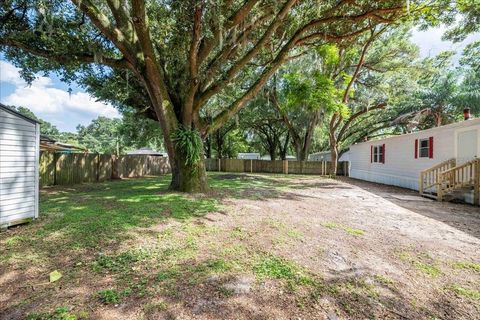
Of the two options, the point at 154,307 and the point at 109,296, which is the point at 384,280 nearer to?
the point at 154,307

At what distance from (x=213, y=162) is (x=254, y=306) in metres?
18.2

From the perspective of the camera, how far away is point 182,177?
6.80m

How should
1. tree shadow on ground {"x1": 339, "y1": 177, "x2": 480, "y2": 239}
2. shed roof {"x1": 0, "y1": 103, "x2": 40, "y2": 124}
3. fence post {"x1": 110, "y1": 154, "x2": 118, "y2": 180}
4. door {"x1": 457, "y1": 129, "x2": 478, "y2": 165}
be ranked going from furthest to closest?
fence post {"x1": 110, "y1": 154, "x2": 118, "y2": 180}
door {"x1": 457, "y1": 129, "x2": 478, "y2": 165}
tree shadow on ground {"x1": 339, "y1": 177, "x2": 480, "y2": 239}
shed roof {"x1": 0, "y1": 103, "x2": 40, "y2": 124}

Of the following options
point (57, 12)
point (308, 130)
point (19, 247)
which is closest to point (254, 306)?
point (19, 247)

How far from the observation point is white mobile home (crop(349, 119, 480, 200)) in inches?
285

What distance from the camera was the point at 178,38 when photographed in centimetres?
716

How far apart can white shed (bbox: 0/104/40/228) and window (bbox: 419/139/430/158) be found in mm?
11979

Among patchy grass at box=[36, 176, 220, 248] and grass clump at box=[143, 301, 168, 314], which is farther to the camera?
patchy grass at box=[36, 176, 220, 248]

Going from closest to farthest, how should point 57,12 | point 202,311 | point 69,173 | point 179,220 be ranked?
point 202,311 < point 179,220 < point 57,12 < point 69,173

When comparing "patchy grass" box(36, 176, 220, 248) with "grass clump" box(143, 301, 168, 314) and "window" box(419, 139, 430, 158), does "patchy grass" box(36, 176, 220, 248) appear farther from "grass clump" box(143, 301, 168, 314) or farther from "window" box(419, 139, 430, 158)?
"window" box(419, 139, 430, 158)

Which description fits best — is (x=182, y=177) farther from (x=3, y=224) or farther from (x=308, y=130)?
(x=308, y=130)

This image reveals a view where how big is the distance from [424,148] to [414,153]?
615 millimetres

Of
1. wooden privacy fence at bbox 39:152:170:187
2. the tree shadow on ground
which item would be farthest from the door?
wooden privacy fence at bbox 39:152:170:187

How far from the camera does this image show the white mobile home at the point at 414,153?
7.25 m
